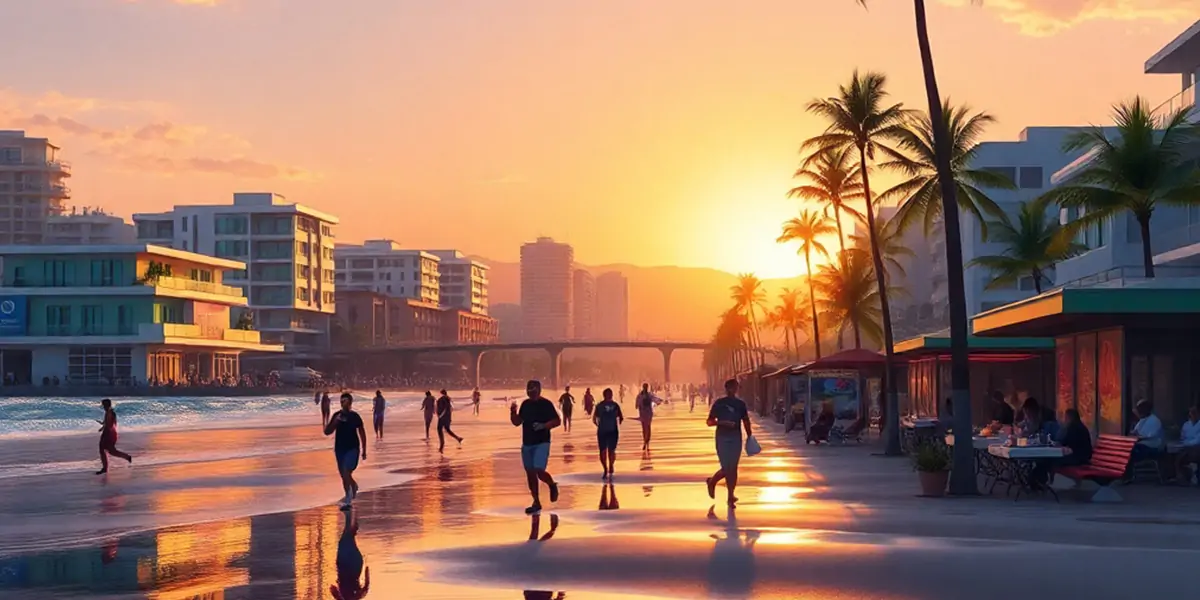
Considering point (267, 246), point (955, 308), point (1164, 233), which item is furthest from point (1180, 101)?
point (267, 246)

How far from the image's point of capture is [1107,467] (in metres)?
20.0

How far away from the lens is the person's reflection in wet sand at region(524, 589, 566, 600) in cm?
1131

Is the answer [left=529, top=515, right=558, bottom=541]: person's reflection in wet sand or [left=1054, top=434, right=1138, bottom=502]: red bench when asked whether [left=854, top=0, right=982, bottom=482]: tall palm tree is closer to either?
[left=1054, top=434, right=1138, bottom=502]: red bench

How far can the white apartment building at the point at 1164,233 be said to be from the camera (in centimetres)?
4625

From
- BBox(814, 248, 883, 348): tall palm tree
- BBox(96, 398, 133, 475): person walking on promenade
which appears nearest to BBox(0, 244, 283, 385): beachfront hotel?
BBox(814, 248, 883, 348): tall palm tree

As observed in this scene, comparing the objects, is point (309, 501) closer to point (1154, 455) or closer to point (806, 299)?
point (1154, 455)

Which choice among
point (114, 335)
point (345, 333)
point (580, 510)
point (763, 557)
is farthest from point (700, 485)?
point (345, 333)

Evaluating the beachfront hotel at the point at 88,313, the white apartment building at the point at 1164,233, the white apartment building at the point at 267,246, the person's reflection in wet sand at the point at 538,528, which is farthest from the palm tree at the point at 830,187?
the white apartment building at the point at 267,246

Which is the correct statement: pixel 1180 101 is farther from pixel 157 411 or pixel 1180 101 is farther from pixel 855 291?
pixel 157 411

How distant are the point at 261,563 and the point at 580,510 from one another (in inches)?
241

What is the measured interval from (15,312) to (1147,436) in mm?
99015

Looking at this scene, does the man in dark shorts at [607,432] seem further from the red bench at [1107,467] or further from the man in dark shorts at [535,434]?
the red bench at [1107,467]

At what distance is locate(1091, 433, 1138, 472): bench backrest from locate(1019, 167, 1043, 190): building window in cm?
7397

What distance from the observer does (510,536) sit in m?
15.9
